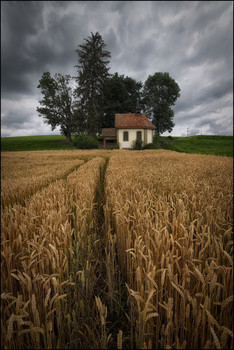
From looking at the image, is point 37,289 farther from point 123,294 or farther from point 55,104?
point 55,104

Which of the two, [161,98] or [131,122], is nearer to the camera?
[131,122]

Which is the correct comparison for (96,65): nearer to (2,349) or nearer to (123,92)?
(123,92)

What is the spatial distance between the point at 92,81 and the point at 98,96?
3996 millimetres

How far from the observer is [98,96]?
4744cm

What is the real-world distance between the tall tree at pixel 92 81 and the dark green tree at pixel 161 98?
632 inches

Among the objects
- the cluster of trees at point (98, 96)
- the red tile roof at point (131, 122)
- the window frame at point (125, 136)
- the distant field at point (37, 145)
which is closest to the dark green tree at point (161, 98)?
the cluster of trees at point (98, 96)

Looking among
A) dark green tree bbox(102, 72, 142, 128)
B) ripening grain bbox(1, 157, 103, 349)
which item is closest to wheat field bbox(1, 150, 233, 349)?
ripening grain bbox(1, 157, 103, 349)

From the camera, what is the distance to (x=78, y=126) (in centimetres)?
4669

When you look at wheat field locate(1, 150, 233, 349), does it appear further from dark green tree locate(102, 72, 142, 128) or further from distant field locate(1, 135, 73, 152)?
dark green tree locate(102, 72, 142, 128)

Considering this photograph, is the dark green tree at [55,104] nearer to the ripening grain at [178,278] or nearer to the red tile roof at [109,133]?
the red tile roof at [109,133]

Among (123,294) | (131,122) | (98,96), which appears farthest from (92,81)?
(123,294)

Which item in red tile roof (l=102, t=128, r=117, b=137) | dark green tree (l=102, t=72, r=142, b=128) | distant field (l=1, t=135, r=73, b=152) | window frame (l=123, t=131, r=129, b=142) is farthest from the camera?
dark green tree (l=102, t=72, r=142, b=128)

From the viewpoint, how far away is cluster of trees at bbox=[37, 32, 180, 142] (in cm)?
4631

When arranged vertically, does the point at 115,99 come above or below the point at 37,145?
above
